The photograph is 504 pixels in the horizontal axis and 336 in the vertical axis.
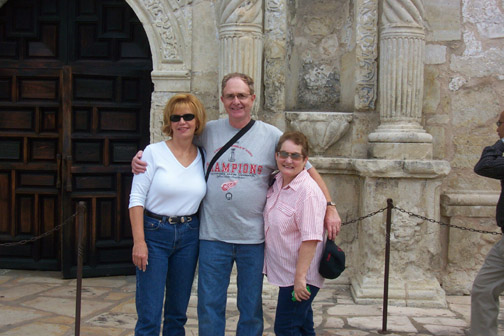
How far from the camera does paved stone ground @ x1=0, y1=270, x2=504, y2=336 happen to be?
4375 mm

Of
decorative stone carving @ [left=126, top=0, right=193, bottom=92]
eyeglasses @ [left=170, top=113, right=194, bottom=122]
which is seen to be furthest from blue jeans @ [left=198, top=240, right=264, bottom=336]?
decorative stone carving @ [left=126, top=0, right=193, bottom=92]

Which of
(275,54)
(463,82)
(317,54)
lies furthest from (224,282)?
(463,82)

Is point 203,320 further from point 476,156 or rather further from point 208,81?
point 476,156

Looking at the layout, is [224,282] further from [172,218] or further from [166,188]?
[166,188]

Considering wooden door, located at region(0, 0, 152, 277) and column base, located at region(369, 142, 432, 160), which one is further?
wooden door, located at region(0, 0, 152, 277)

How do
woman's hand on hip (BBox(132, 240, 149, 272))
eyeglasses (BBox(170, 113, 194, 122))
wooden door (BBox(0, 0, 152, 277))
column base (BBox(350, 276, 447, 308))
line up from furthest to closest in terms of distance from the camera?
wooden door (BBox(0, 0, 152, 277)) → column base (BBox(350, 276, 447, 308)) → eyeglasses (BBox(170, 113, 194, 122)) → woman's hand on hip (BBox(132, 240, 149, 272))

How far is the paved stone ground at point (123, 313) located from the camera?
438cm

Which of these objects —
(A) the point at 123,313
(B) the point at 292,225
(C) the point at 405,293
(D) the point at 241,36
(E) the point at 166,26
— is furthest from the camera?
(E) the point at 166,26

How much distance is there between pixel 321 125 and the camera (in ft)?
17.7

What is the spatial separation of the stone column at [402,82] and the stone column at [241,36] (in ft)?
3.87

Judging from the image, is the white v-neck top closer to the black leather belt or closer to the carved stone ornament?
the black leather belt

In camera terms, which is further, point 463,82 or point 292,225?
point 463,82

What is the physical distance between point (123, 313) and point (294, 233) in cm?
236

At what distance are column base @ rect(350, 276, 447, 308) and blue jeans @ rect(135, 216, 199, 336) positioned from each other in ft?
7.78
